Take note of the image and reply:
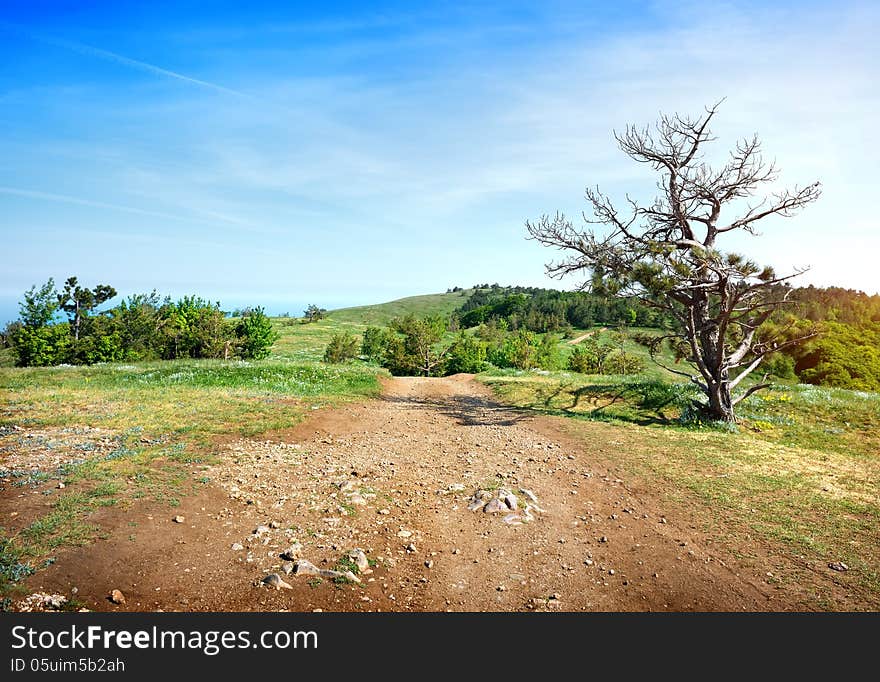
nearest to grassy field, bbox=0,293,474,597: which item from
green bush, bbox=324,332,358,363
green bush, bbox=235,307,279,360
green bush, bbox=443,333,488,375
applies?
green bush, bbox=443,333,488,375

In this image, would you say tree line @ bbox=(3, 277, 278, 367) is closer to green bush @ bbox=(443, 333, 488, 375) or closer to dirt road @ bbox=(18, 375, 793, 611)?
green bush @ bbox=(443, 333, 488, 375)

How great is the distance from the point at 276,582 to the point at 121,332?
145 ft

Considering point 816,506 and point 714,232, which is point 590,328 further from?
point 816,506

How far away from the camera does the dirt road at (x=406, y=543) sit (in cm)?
557

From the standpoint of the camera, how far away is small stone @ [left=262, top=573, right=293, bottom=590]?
18.3 feet

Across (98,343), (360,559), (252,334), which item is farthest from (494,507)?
(98,343)

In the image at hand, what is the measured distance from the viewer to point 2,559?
5590 mm

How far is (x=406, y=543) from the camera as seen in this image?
22.9 feet

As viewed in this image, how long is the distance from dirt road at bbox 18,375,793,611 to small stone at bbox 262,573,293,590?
0.08 m

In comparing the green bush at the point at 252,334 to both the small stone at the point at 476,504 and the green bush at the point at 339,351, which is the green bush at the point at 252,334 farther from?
the small stone at the point at 476,504

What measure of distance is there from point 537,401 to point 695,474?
10.2 meters

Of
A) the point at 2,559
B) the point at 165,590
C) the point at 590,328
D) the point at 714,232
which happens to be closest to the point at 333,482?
the point at 165,590

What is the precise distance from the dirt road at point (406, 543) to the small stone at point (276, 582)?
0.08 metres

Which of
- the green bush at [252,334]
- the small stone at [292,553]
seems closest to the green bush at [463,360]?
the green bush at [252,334]
